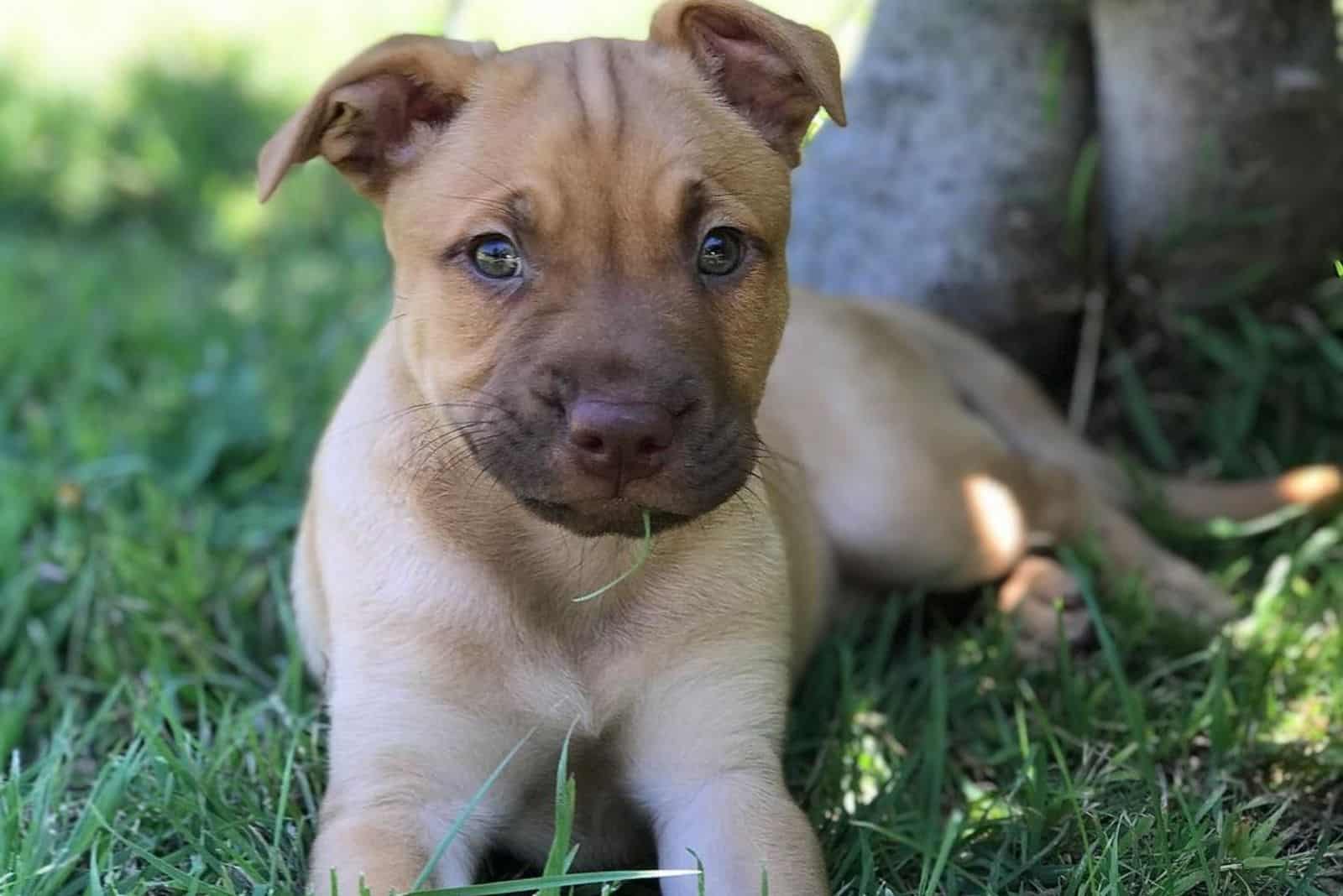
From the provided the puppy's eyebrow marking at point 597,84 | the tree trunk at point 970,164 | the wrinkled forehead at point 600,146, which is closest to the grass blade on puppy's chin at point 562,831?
the wrinkled forehead at point 600,146

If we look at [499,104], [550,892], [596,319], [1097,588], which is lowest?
[1097,588]

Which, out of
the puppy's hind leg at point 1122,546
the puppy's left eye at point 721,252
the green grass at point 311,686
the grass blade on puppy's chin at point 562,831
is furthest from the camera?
the puppy's hind leg at point 1122,546

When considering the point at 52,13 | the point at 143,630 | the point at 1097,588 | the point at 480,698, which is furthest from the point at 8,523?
the point at 52,13

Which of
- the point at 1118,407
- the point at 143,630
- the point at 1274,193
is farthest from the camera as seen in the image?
the point at 1118,407

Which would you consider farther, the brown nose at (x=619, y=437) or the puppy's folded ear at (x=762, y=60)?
the puppy's folded ear at (x=762, y=60)

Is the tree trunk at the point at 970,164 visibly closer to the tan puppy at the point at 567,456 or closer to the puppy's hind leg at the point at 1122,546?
the puppy's hind leg at the point at 1122,546

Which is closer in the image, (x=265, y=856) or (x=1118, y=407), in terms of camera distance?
(x=265, y=856)

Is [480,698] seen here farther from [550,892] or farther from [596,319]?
[596,319]

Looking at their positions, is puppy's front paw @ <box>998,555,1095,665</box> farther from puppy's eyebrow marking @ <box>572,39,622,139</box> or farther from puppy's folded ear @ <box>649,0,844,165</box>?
puppy's eyebrow marking @ <box>572,39,622,139</box>
